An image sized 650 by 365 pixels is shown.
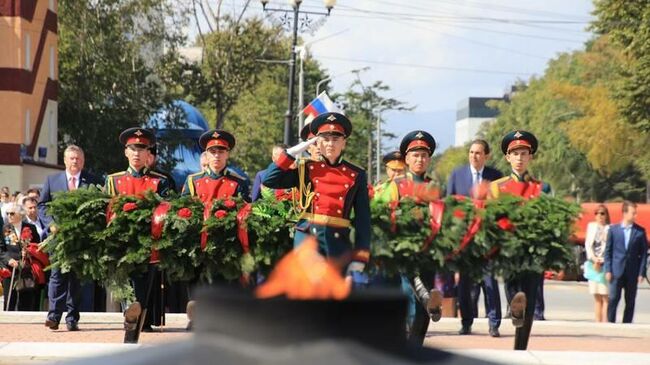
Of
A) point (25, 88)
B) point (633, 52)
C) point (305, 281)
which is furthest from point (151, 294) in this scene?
point (25, 88)

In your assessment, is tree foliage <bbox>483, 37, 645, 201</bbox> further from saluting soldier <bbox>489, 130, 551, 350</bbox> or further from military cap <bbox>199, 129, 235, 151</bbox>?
military cap <bbox>199, 129, 235, 151</bbox>

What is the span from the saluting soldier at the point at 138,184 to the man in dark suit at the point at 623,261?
21.8ft

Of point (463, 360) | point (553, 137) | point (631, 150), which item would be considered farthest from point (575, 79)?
point (463, 360)

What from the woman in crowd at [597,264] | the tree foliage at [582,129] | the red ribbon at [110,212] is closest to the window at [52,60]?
the tree foliage at [582,129]

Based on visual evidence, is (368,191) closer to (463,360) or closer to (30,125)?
(463,360)

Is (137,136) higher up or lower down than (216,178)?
higher up

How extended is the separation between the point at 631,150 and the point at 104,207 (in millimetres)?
42480

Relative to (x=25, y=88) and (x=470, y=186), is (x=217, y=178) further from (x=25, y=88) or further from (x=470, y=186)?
(x=25, y=88)

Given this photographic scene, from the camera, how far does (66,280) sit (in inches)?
483

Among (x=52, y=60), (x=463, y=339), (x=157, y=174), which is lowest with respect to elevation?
(x=463, y=339)

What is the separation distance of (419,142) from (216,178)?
1734mm

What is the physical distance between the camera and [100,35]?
140ft

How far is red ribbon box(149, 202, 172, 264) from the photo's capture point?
10.4 meters

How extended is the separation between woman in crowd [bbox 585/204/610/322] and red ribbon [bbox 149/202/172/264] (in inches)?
302
